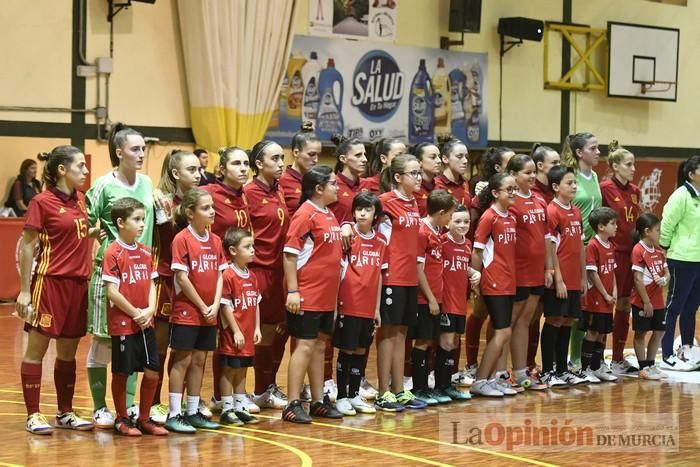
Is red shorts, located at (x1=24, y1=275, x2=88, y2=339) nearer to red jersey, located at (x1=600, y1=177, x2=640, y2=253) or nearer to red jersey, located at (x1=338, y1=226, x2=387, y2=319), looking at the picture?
red jersey, located at (x1=338, y1=226, x2=387, y2=319)

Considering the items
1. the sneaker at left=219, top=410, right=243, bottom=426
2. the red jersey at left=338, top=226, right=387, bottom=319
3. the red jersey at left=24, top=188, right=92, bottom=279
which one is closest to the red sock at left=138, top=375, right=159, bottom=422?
the sneaker at left=219, top=410, right=243, bottom=426

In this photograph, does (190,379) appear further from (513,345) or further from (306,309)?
(513,345)

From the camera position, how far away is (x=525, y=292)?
830cm

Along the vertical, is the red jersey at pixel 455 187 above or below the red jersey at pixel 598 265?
above

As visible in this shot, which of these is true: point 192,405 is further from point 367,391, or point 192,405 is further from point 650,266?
point 650,266

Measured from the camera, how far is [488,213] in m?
8.05

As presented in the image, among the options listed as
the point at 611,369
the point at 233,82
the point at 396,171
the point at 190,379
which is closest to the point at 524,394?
the point at 611,369

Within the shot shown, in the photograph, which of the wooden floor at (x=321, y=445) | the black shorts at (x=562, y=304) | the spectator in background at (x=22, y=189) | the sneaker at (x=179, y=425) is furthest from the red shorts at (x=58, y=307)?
the spectator in background at (x=22, y=189)

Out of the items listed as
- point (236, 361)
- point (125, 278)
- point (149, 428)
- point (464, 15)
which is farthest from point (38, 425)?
point (464, 15)

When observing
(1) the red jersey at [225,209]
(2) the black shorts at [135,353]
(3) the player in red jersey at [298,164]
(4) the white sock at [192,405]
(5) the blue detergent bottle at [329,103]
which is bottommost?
(4) the white sock at [192,405]

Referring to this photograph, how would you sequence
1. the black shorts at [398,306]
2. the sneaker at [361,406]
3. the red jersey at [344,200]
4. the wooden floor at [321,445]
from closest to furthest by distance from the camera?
the wooden floor at [321,445] → the sneaker at [361,406] → the black shorts at [398,306] → the red jersey at [344,200]

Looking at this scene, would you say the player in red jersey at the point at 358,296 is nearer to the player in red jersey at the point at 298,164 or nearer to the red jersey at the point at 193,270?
the player in red jersey at the point at 298,164

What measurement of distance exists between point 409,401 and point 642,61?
12.6m

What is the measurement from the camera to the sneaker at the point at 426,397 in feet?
25.1
